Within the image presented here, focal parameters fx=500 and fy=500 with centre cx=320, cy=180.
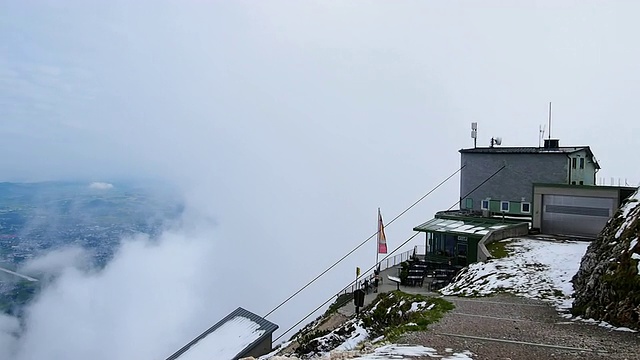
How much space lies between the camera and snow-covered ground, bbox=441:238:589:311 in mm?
16062

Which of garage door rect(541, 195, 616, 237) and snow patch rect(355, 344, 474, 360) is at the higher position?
garage door rect(541, 195, 616, 237)

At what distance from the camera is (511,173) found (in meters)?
33.1

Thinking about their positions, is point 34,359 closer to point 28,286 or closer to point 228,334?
point 28,286

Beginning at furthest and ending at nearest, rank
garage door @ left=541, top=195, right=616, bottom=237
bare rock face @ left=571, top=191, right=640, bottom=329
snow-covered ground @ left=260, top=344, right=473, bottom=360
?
garage door @ left=541, top=195, right=616, bottom=237
bare rock face @ left=571, top=191, right=640, bottom=329
snow-covered ground @ left=260, top=344, right=473, bottom=360

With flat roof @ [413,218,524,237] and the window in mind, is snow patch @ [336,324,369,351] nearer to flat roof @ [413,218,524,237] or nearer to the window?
flat roof @ [413,218,524,237]

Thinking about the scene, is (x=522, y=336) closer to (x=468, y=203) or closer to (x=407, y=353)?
(x=407, y=353)

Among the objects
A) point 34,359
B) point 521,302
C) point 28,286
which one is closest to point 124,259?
point 28,286

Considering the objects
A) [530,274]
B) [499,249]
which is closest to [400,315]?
[530,274]

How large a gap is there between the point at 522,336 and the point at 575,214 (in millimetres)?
18389

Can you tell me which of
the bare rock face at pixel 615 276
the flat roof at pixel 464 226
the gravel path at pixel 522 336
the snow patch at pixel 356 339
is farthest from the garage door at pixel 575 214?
the snow patch at pixel 356 339

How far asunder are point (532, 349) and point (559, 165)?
976 inches

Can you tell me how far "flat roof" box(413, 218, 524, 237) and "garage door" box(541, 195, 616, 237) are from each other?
2065mm

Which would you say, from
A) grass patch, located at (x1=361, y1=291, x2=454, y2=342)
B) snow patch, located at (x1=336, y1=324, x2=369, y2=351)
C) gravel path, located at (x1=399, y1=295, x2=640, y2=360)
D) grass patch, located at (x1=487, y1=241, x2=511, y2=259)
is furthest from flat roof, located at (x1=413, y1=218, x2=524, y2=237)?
snow patch, located at (x1=336, y1=324, x2=369, y2=351)

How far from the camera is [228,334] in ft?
77.4
